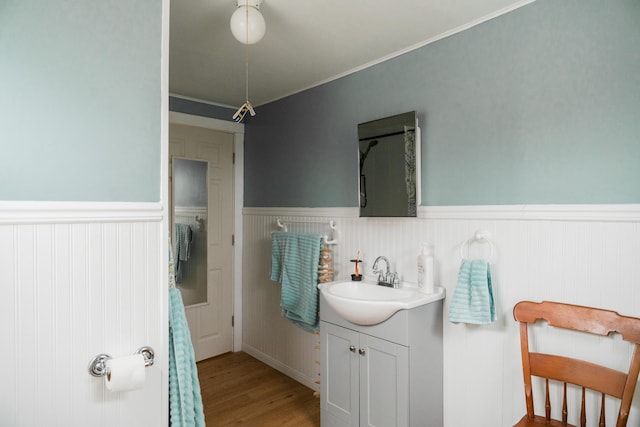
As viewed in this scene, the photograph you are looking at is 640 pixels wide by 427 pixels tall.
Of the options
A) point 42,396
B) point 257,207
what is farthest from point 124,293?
point 257,207

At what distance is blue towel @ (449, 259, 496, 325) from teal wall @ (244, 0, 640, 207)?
1.14 feet

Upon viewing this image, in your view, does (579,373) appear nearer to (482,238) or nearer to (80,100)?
(482,238)

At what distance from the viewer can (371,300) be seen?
73.0 inches

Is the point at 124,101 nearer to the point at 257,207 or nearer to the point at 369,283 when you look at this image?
the point at 369,283

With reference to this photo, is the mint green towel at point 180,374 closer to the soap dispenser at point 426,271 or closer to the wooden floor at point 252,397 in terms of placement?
the wooden floor at point 252,397

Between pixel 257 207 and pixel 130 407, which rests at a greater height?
pixel 257 207

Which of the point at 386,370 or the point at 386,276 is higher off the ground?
the point at 386,276

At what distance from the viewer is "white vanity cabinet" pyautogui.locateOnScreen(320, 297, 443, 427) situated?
72.1 inches

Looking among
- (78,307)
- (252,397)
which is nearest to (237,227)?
(252,397)

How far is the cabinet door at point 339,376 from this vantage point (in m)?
2.04

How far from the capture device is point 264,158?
3.35 m

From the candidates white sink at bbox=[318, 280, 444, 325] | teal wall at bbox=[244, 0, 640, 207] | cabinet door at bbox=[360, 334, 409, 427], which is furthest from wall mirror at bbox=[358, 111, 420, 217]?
cabinet door at bbox=[360, 334, 409, 427]

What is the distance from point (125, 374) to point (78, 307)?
27cm

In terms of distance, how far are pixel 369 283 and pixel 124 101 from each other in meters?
1.65
